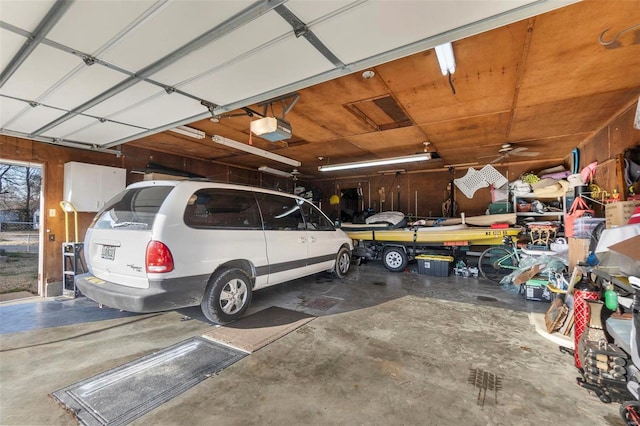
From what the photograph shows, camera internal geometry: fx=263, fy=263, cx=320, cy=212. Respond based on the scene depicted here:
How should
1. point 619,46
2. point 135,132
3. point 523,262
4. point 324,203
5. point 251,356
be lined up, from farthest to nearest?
point 324,203 < point 523,262 < point 135,132 < point 251,356 < point 619,46

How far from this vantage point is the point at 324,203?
35.8 ft

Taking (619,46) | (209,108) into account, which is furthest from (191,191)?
(619,46)

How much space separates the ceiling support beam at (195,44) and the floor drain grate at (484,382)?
3.10m

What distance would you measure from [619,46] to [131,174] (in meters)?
7.60

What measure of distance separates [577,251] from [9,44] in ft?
22.0

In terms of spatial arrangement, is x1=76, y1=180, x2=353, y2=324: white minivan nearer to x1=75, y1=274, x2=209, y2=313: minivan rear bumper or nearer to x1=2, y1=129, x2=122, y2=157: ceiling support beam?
x1=75, y1=274, x2=209, y2=313: minivan rear bumper

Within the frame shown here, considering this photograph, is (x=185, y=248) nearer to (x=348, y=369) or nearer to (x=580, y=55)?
(x=348, y=369)

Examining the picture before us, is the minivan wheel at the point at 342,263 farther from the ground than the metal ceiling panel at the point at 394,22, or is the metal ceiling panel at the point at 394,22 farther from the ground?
the metal ceiling panel at the point at 394,22

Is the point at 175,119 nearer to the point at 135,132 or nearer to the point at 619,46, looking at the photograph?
the point at 135,132

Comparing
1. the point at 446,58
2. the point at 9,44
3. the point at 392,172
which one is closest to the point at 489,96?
the point at 446,58

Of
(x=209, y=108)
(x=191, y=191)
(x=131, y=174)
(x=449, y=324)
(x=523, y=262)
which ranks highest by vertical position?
(x=209, y=108)

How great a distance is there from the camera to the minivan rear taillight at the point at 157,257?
8.34 ft

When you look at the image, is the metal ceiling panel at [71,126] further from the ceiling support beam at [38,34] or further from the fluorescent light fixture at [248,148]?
the fluorescent light fixture at [248,148]

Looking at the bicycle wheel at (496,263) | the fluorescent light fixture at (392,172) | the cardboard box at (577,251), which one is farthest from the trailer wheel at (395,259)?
the fluorescent light fixture at (392,172)
